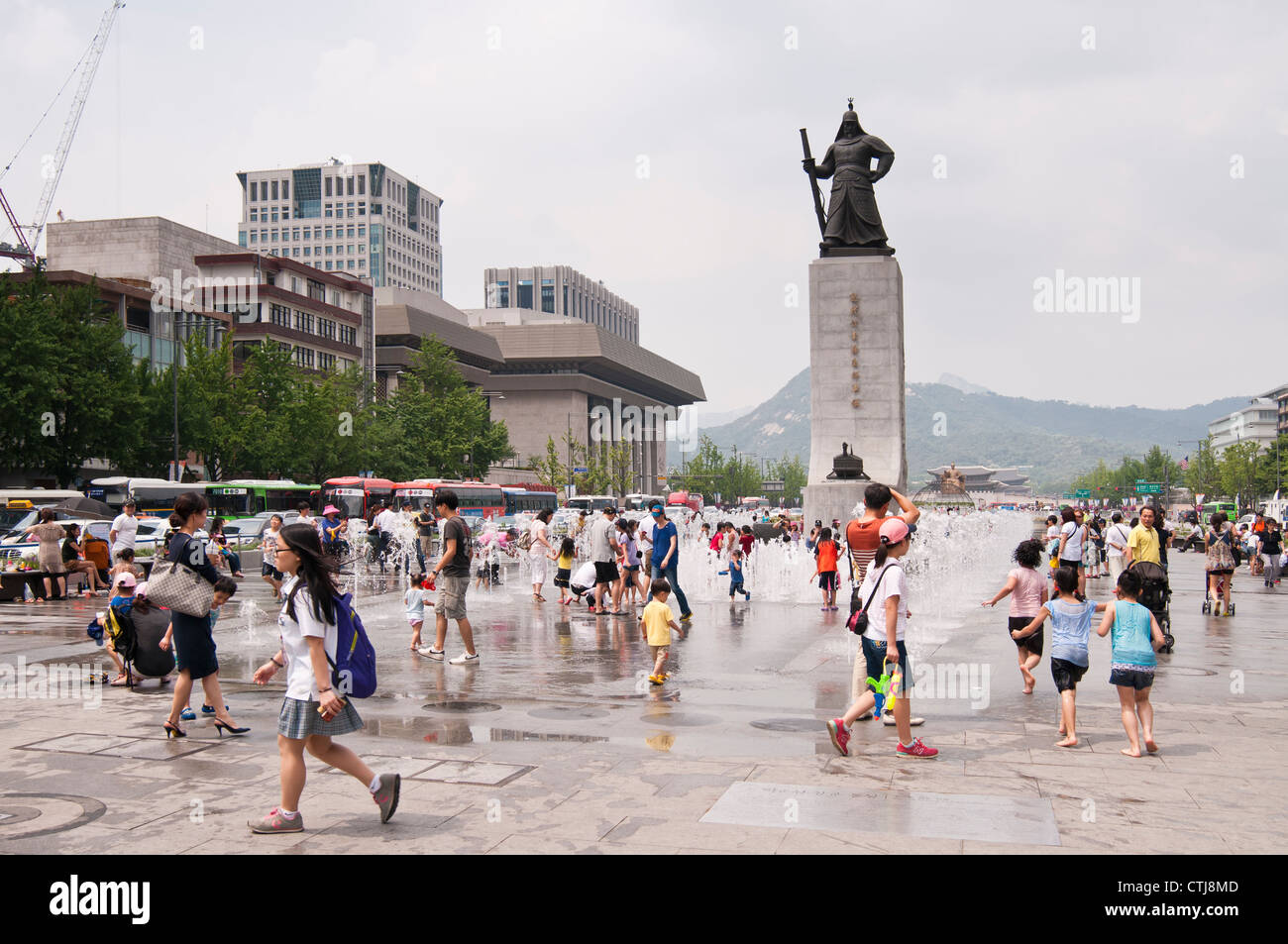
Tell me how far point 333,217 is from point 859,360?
518ft

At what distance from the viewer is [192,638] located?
9.12m

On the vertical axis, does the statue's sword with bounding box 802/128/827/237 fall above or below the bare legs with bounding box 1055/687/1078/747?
above

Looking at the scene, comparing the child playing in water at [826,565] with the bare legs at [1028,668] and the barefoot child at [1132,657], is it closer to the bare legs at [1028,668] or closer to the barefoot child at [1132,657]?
the bare legs at [1028,668]

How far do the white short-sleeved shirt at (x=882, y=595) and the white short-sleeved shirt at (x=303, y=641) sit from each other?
4233mm

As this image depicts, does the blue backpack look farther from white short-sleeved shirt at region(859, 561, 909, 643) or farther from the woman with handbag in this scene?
white short-sleeved shirt at region(859, 561, 909, 643)

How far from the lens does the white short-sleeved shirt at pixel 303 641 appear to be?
6.37 metres

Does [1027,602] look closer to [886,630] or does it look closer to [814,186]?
[886,630]

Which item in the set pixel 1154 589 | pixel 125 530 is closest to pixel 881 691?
pixel 1154 589

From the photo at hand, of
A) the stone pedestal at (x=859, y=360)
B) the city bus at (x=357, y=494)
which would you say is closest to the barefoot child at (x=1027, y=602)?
the stone pedestal at (x=859, y=360)

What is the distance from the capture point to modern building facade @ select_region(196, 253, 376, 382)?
77.4m

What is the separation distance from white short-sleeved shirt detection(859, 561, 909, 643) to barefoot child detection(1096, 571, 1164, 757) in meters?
1.57

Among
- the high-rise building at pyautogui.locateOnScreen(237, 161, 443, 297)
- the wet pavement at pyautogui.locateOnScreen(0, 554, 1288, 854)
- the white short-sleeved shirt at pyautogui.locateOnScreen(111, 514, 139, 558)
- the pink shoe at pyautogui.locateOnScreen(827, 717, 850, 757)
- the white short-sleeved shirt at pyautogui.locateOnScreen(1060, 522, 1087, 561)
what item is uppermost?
the high-rise building at pyautogui.locateOnScreen(237, 161, 443, 297)

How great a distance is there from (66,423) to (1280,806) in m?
49.7

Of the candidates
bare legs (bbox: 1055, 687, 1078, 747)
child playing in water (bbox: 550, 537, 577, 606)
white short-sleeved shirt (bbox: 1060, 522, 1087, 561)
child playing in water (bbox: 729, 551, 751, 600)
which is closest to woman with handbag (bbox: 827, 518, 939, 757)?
bare legs (bbox: 1055, 687, 1078, 747)
